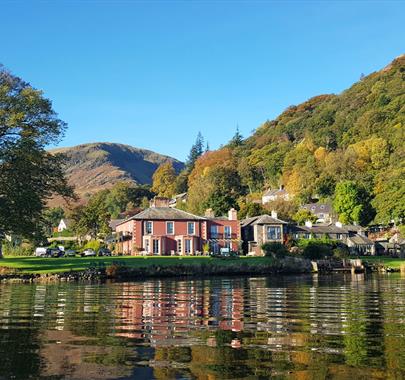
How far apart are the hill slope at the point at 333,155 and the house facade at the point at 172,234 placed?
20.6 m

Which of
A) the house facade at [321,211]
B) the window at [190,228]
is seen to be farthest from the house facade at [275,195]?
the window at [190,228]

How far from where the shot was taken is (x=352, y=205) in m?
105

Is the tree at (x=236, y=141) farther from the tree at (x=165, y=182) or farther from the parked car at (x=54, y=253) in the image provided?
the parked car at (x=54, y=253)

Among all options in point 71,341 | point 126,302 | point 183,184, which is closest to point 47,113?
point 126,302

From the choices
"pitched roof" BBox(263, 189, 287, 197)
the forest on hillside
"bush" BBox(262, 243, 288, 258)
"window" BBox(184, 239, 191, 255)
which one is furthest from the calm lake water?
"pitched roof" BBox(263, 189, 287, 197)

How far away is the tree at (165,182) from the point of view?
566 ft

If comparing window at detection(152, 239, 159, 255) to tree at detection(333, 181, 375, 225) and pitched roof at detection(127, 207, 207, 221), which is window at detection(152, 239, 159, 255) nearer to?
pitched roof at detection(127, 207, 207, 221)

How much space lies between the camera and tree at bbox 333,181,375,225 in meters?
104

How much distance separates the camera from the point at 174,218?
2982 inches

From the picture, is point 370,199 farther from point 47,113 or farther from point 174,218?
point 47,113

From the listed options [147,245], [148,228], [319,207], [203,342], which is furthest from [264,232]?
[203,342]

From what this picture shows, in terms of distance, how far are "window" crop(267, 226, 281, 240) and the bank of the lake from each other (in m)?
19.3

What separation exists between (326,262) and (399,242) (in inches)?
1363

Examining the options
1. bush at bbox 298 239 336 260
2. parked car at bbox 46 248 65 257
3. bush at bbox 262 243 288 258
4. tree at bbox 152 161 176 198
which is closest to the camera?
bush at bbox 262 243 288 258
